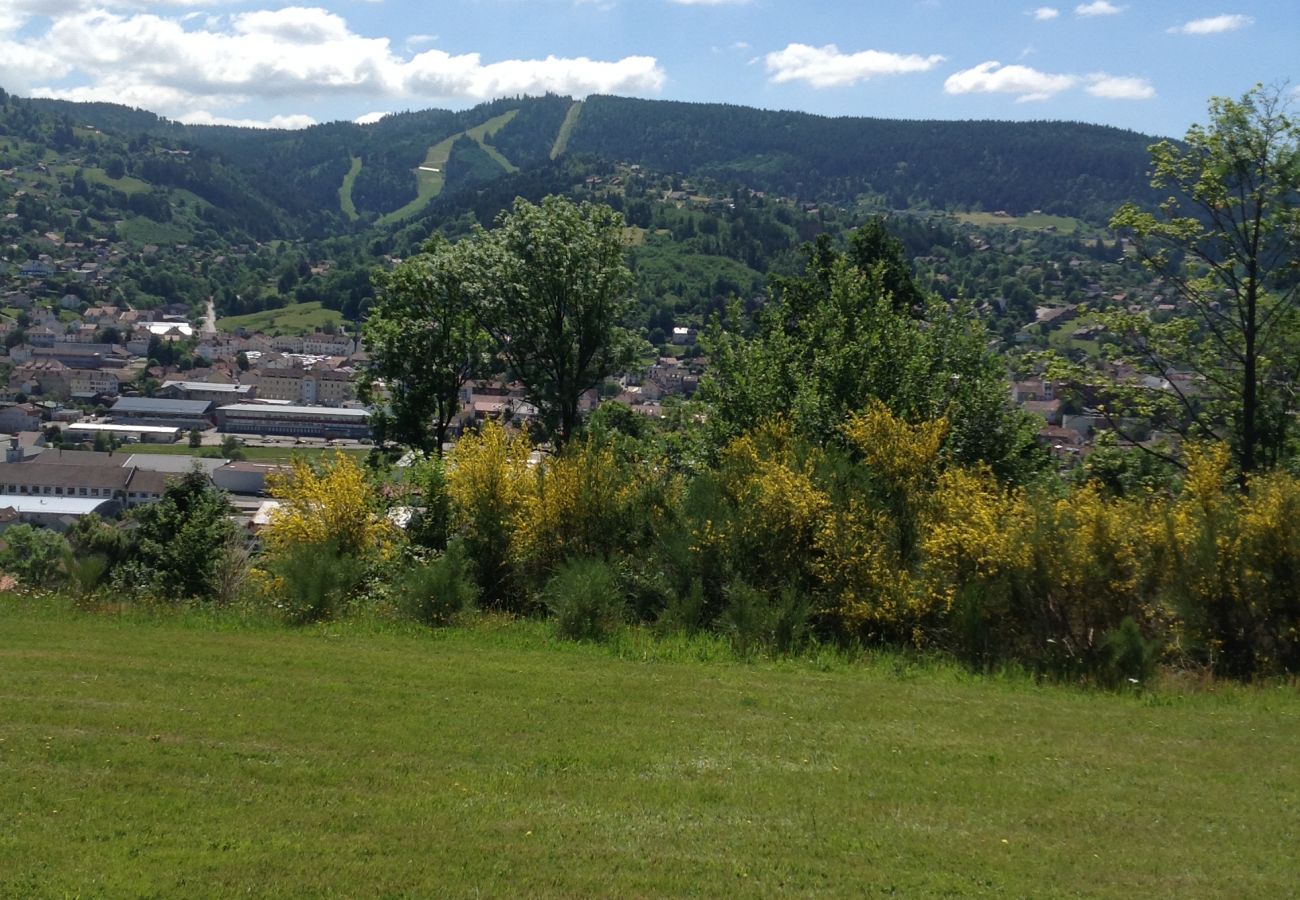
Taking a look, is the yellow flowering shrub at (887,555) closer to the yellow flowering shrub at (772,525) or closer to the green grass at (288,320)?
the yellow flowering shrub at (772,525)

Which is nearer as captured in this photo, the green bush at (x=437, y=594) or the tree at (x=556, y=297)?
the green bush at (x=437, y=594)

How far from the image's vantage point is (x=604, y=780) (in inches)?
316

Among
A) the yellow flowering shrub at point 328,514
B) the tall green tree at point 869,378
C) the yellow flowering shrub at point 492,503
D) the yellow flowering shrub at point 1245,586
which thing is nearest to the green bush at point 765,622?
the yellow flowering shrub at point 492,503

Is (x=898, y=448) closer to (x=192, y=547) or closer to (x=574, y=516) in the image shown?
(x=574, y=516)

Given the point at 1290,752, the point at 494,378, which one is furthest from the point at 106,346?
the point at 1290,752

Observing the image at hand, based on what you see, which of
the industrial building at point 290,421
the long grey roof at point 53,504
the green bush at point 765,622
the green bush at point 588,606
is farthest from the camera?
the industrial building at point 290,421

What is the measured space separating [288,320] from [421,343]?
6197 inches

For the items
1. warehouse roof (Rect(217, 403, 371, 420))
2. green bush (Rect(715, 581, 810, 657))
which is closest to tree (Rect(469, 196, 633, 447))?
green bush (Rect(715, 581, 810, 657))

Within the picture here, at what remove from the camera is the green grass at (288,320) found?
170 m

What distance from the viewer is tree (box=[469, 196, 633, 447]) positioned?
992 inches

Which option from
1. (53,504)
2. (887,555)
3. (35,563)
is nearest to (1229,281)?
(887,555)

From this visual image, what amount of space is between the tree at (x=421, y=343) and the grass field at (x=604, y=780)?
620 inches

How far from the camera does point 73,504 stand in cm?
6316

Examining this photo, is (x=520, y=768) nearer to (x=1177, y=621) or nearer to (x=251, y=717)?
(x=251, y=717)
